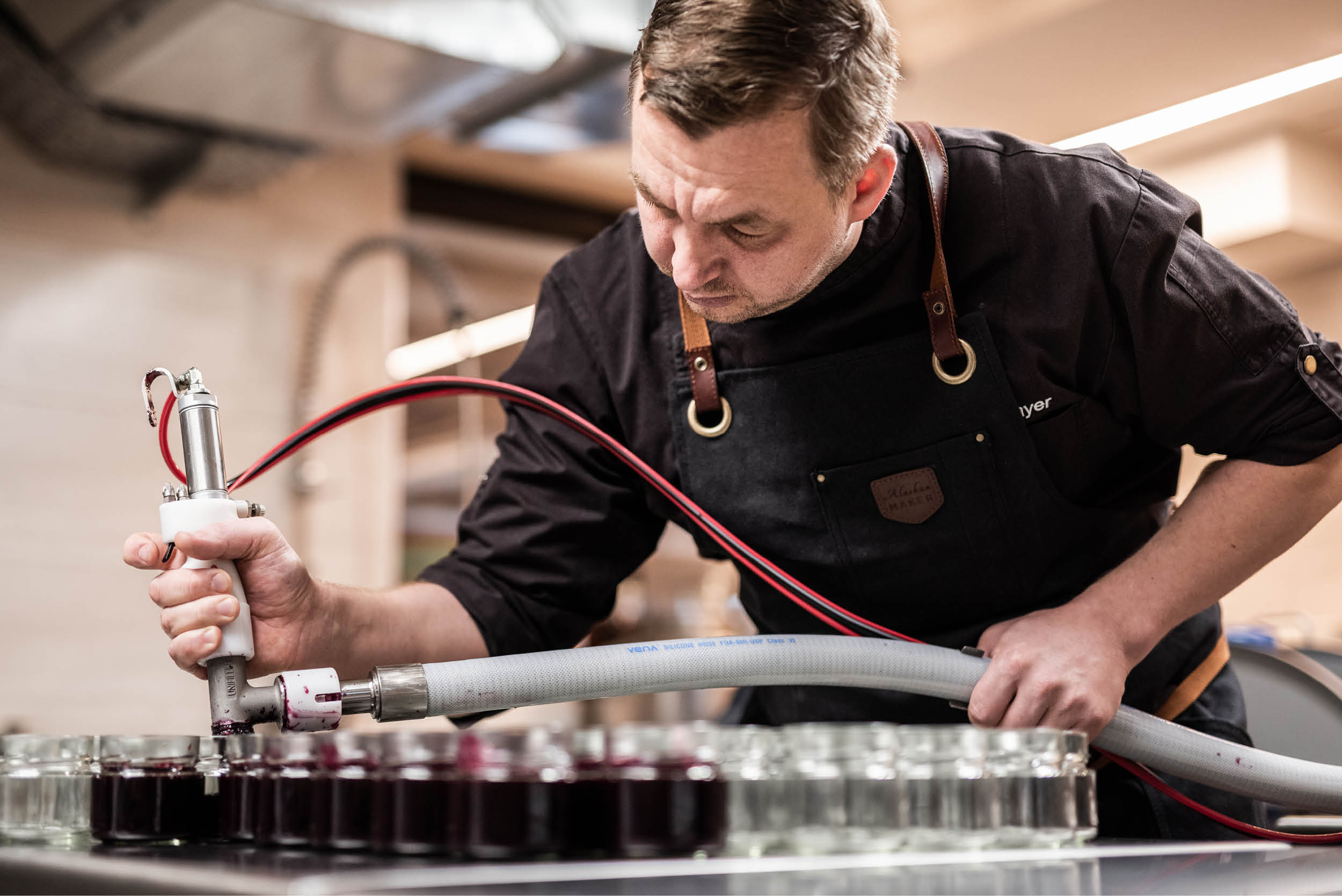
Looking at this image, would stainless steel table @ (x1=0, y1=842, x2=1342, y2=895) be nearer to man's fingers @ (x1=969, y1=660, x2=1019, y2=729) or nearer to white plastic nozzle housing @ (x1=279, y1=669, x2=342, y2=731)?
white plastic nozzle housing @ (x1=279, y1=669, x2=342, y2=731)

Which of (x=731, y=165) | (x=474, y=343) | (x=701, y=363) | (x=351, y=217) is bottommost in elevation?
(x=701, y=363)

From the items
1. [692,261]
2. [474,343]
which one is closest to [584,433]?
[692,261]

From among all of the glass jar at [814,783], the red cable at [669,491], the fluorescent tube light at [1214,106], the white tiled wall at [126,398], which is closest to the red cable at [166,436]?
the red cable at [669,491]

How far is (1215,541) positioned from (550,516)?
63 cm

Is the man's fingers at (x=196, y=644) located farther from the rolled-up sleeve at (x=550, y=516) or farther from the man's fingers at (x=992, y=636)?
the man's fingers at (x=992, y=636)

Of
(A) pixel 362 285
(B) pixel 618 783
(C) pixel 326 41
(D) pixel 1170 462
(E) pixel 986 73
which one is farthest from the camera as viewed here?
(A) pixel 362 285

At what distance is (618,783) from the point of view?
0.63 m

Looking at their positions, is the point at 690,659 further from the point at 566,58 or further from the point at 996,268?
the point at 566,58

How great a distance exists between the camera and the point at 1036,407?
3.75ft

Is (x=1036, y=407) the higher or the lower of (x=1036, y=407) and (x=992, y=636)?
the higher

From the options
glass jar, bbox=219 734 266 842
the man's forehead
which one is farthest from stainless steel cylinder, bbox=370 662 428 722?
the man's forehead

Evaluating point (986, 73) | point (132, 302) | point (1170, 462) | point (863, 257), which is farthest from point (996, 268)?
point (132, 302)

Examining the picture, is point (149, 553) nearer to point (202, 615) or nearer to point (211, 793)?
point (202, 615)

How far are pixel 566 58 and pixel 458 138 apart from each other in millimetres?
595
